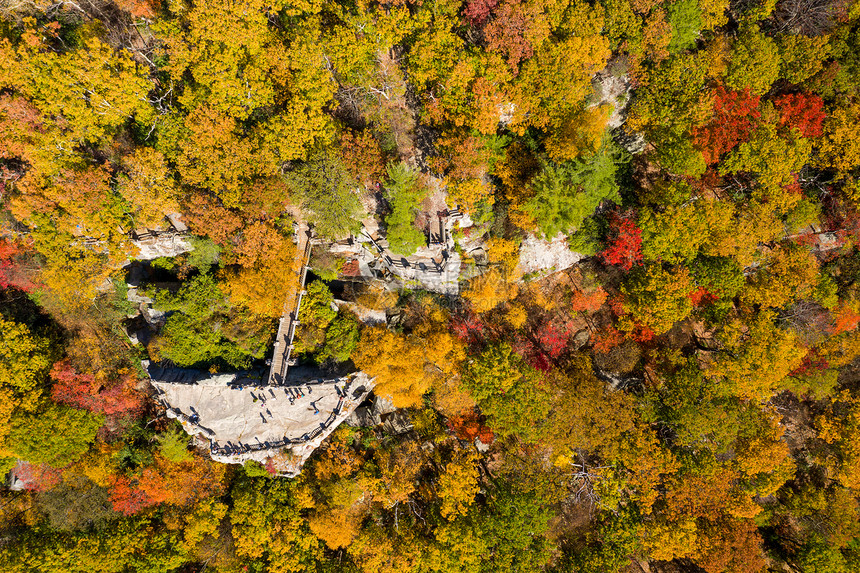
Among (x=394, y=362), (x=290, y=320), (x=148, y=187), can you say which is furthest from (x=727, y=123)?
(x=148, y=187)

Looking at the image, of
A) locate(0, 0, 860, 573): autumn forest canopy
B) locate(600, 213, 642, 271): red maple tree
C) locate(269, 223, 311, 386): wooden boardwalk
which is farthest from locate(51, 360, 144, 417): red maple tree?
→ locate(600, 213, 642, 271): red maple tree

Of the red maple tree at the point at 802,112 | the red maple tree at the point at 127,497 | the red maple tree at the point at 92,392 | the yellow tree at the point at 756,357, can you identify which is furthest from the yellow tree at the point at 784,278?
the red maple tree at the point at 127,497

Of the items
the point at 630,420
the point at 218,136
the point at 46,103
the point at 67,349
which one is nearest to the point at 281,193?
the point at 218,136

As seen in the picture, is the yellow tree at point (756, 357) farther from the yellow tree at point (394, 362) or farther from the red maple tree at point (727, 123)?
the yellow tree at point (394, 362)

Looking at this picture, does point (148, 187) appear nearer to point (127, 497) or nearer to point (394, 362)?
point (394, 362)

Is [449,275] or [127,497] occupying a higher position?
[449,275]

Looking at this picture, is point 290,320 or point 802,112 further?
point 290,320
